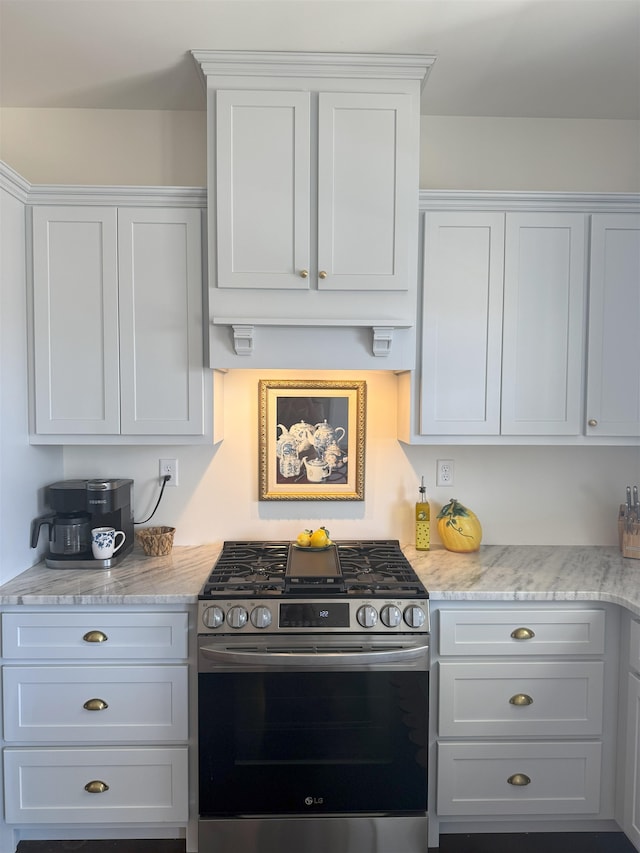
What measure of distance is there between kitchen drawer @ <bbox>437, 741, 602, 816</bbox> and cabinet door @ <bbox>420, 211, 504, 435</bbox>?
1.17 metres

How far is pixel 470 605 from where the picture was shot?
2.07 metres

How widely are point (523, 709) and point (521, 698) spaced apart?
4cm

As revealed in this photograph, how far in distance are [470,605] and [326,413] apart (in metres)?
1.02

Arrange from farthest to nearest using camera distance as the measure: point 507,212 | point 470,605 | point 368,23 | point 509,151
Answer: point 509,151 → point 507,212 → point 470,605 → point 368,23

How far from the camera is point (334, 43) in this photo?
2.04m

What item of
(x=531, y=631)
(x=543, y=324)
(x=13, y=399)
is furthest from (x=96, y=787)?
(x=543, y=324)

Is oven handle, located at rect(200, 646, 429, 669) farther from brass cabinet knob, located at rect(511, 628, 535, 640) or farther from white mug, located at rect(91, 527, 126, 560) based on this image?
white mug, located at rect(91, 527, 126, 560)

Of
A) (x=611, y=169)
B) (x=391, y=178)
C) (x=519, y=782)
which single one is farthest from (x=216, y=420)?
(x=611, y=169)

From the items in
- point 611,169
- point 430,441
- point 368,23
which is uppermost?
point 368,23

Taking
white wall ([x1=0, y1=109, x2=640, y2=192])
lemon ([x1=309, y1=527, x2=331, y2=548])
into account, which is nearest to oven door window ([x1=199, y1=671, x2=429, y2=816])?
lemon ([x1=309, y1=527, x2=331, y2=548])

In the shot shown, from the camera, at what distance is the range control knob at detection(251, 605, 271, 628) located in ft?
6.43

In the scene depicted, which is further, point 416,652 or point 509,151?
point 509,151

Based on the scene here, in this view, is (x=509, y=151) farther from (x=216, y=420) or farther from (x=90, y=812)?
(x=90, y=812)

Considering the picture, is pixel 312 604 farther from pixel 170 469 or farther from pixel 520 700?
pixel 170 469
